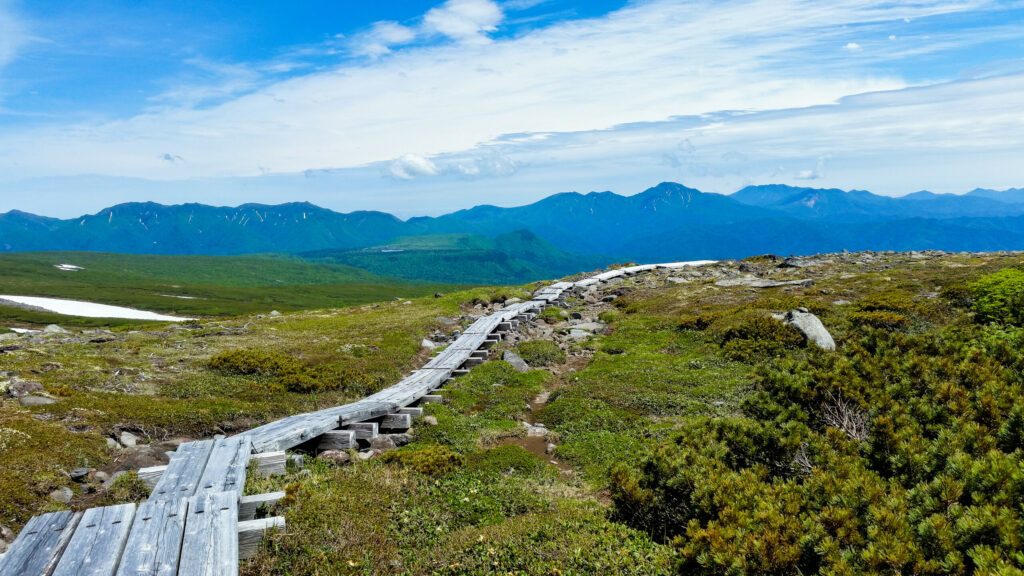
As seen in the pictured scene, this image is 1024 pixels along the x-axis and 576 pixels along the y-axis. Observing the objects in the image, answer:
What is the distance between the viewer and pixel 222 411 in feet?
59.4

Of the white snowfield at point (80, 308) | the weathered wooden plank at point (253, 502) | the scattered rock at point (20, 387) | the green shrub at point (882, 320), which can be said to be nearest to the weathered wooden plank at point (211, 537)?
the weathered wooden plank at point (253, 502)

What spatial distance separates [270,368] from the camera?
77.3ft

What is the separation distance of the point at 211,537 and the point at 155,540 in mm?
751

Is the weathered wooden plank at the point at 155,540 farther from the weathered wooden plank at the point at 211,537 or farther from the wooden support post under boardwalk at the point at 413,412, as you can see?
the wooden support post under boardwalk at the point at 413,412

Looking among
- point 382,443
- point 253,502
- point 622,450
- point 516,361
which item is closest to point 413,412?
point 382,443

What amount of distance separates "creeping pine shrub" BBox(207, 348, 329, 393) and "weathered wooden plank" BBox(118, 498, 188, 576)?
13.1 metres

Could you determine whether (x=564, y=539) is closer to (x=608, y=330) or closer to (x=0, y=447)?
(x=0, y=447)

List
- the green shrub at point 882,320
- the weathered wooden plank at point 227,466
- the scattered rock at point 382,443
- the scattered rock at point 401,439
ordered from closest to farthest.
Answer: the weathered wooden plank at point 227,466
the scattered rock at point 382,443
the scattered rock at point 401,439
the green shrub at point 882,320

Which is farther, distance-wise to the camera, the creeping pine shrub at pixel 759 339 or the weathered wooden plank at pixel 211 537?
the creeping pine shrub at pixel 759 339

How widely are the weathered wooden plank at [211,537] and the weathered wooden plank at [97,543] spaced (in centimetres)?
83

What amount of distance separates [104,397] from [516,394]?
44.9ft

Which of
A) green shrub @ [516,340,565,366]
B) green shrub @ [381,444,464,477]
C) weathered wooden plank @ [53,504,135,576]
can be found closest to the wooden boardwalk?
weathered wooden plank @ [53,504,135,576]

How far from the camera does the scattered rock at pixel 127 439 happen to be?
15.3 metres

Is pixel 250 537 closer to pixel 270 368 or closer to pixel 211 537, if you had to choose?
pixel 211 537
